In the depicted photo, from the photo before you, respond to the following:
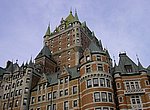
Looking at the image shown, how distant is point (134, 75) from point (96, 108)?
11.8 meters

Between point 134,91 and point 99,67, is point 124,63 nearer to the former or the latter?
point 99,67

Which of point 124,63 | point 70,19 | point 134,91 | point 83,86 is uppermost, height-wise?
point 70,19

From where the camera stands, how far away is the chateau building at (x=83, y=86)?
4459 cm

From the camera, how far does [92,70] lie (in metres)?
47.8

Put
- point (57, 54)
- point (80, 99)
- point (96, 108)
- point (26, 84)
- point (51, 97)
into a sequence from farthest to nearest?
point (57, 54)
point (26, 84)
point (51, 97)
point (80, 99)
point (96, 108)

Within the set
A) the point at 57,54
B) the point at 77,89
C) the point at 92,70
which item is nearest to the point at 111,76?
the point at 92,70

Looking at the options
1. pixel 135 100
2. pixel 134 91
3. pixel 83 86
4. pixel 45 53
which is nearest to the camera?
pixel 135 100

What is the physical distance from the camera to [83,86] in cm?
4738

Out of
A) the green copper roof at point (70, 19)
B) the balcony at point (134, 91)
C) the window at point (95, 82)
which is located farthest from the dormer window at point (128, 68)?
the green copper roof at point (70, 19)

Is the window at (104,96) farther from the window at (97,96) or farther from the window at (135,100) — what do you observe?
the window at (135,100)

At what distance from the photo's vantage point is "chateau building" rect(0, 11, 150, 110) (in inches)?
1756

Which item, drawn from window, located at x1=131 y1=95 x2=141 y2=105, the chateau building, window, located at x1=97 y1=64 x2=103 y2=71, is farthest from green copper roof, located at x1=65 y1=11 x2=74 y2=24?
window, located at x1=131 y1=95 x2=141 y2=105

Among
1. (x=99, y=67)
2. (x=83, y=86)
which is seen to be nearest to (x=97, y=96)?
(x=83, y=86)

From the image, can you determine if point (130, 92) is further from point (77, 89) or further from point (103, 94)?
point (77, 89)
